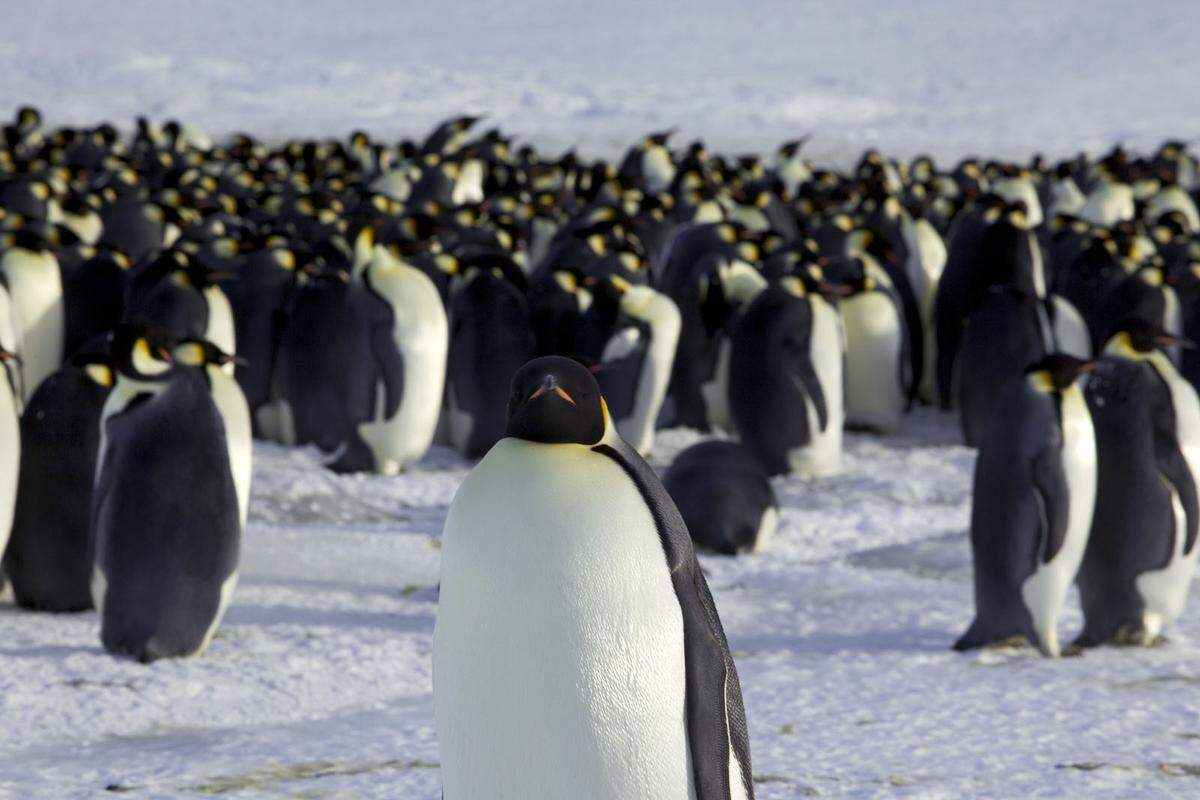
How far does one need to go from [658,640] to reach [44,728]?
63.7 inches

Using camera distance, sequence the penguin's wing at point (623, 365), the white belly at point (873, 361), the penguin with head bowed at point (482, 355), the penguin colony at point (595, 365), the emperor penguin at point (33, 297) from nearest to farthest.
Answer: the penguin colony at point (595, 365) < the penguin's wing at point (623, 365) < the penguin with head bowed at point (482, 355) < the emperor penguin at point (33, 297) < the white belly at point (873, 361)

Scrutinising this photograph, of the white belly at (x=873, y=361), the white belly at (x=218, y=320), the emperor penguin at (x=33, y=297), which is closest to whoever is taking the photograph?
the white belly at (x=218, y=320)

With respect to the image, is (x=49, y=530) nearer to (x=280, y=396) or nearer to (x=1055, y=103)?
(x=280, y=396)

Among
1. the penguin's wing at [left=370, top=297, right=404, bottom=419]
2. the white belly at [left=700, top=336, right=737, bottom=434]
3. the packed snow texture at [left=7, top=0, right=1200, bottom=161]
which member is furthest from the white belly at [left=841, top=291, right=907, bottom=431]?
the packed snow texture at [left=7, top=0, right=1200, bottom=161]

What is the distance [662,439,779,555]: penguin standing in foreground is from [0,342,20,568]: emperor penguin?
2083 mm

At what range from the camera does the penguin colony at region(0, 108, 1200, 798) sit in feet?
12.8

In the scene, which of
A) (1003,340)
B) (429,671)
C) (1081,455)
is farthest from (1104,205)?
(429,671)

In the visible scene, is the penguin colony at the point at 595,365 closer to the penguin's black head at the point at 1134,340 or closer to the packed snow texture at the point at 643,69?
the penguin's black head at the point at 1134,340

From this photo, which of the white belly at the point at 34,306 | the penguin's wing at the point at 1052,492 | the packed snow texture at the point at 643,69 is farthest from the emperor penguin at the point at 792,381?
the packed snow texture at the point at 643,69

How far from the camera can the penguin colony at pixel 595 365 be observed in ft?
12.8

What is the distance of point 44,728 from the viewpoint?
11.0 feet

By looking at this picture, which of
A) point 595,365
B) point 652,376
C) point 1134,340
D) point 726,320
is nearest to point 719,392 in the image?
point 726,320

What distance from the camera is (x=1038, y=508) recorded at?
13.7 ft

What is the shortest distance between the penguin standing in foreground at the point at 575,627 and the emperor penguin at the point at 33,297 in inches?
218
